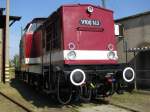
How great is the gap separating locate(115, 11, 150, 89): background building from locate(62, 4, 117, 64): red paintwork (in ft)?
16.1

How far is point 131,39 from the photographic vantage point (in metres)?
20.2

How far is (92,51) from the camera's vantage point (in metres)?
13.0

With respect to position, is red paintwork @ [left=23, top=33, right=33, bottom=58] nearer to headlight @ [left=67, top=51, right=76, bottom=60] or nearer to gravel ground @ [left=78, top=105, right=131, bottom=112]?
headlight @ [left=67, top=51, right=76, bottom=60]

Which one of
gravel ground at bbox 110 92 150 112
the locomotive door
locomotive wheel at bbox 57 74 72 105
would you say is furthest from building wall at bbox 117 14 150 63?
locomotive wheel at bbox 57 74 72 105

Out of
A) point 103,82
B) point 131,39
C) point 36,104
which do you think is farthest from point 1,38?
point 103,82

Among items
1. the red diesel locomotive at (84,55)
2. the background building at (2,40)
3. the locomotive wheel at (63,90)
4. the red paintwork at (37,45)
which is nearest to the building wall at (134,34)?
the red paintwork at (37,45)

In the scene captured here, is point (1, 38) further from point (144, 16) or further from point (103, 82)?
point (103, 82)

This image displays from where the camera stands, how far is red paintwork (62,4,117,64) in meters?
12.7

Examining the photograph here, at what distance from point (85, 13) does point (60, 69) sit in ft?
7.40

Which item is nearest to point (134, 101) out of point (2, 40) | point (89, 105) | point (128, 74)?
point (128, 74)

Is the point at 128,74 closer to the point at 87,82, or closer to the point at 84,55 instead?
the point at 87,82

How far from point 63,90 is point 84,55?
4.56 feet

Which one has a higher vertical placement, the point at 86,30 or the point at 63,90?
the point at 86,30

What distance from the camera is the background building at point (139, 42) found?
1886 cm
